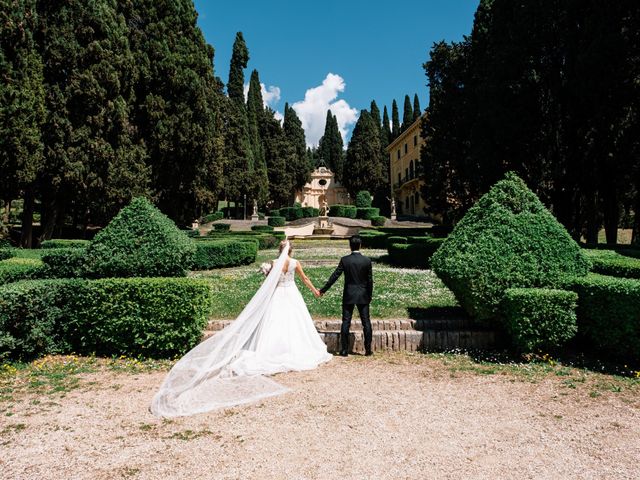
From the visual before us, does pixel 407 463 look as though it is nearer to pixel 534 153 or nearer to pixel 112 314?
pixel 112 314

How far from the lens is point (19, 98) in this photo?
14055mm

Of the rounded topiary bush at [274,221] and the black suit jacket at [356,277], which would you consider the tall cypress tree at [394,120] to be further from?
the black suit jacket at [356,277]

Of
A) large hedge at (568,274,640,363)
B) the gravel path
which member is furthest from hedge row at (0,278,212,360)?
large hedge at (568,274,640,363)

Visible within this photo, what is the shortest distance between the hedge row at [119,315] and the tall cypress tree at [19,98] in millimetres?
10775

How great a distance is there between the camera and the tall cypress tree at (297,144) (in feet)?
202

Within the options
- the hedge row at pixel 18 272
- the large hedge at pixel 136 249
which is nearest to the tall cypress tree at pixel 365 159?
the hedge row at pixel 18 272

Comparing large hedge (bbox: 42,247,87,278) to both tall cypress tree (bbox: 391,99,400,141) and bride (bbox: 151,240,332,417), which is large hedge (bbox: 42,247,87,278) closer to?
bride (bbox: 151,240,332,417)

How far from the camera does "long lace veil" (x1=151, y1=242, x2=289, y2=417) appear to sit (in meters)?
4.20

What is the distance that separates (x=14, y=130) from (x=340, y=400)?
48.5 ft

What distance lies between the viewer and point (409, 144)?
5316 cm

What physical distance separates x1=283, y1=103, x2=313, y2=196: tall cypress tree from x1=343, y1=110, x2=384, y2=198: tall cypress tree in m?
6.41

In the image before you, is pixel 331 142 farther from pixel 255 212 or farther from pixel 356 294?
pixel 356 294

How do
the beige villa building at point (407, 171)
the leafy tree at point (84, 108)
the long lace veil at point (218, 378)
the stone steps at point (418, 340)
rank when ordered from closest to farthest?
the long lace veil at point (218, 378) < the stone steps at point (418, 340) < the leafy tree at point (84, 108) < the beige villa building at point (407, 171)

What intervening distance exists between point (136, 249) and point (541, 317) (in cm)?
568
